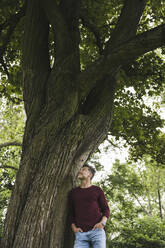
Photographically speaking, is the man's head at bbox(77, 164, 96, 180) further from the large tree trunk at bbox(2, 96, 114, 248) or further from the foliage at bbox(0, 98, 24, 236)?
the foliage at bbox(0, 98, 24, 236)

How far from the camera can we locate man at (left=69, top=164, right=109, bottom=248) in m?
3.72

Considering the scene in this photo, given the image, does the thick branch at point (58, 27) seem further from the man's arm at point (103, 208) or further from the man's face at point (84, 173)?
the man's arm at point (103, 208)

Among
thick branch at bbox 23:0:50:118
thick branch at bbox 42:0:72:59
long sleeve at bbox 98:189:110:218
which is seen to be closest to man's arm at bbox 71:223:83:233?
long sleeve at bbox 98:189:110:218

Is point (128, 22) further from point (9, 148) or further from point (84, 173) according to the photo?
point (9, 148)

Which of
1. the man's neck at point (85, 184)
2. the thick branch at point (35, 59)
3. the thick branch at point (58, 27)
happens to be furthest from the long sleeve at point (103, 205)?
the thick branch at point (58, 27)

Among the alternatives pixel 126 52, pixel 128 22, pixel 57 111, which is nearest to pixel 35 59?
Answer: pixel 57 111

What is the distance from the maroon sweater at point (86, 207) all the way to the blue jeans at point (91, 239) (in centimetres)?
9

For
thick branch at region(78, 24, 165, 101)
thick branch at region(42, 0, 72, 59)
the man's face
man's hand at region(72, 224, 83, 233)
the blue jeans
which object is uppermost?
thick branch at region(42, 0, 72, 59)

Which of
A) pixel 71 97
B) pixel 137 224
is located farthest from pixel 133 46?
pixel 137 224

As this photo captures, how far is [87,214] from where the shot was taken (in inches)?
154

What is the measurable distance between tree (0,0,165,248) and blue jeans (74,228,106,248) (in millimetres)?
298

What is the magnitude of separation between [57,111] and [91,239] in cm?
228

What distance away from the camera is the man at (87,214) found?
3.72 m

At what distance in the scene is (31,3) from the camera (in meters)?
5.21
